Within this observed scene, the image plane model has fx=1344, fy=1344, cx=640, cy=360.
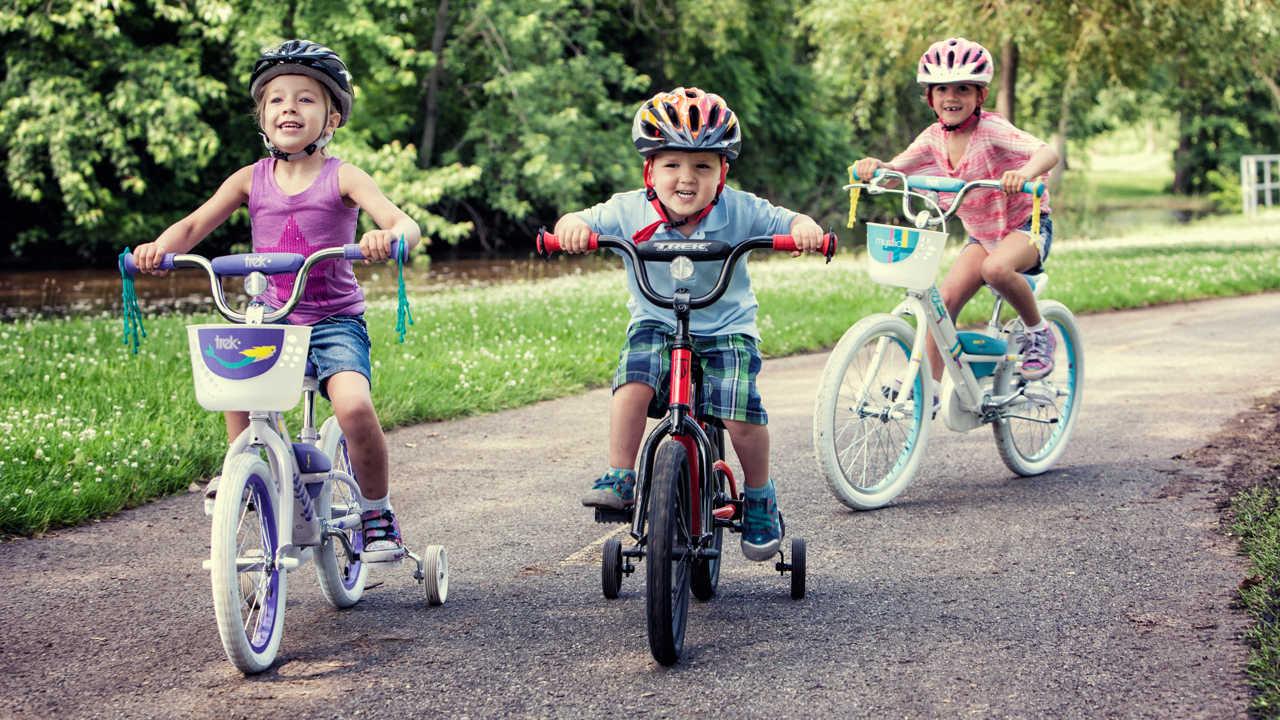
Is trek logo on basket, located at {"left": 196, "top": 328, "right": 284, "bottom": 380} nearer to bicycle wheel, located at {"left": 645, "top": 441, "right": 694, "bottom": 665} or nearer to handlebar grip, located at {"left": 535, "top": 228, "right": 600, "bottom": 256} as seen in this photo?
handlebar grip, located at {"left": 535, "top": 228, "right": 600, "bottom": 256}

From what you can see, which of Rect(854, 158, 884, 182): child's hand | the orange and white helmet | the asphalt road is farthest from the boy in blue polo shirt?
Rect(854, 158, 884, 182): child's hand

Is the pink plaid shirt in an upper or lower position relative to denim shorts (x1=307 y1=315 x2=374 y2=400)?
upper

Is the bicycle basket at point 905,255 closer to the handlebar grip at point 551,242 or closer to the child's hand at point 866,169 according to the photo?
the child's hand at point 866,169

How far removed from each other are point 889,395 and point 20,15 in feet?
60.2

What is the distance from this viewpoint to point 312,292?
4309 millimetres

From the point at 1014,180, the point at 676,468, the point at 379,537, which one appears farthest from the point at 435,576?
the point at 1014,180

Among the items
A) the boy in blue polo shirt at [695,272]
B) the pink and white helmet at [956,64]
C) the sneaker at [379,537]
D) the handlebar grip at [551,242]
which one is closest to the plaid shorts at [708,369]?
the boy in blue polo shirt at [695,272]

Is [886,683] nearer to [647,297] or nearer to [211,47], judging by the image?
[647,297]

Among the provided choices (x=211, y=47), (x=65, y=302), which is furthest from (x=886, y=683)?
(x=211, y=47)

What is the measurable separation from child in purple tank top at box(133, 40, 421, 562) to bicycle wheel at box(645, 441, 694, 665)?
103 cm

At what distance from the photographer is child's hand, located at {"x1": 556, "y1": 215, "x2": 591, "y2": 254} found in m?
4.02

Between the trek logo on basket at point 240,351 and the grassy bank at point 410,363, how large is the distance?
2389 mm

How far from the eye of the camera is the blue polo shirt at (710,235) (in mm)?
4246

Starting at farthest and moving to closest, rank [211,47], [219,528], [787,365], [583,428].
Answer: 1. [211,47]
2. [787,365]
3. [583,428]
4. [219,528]
